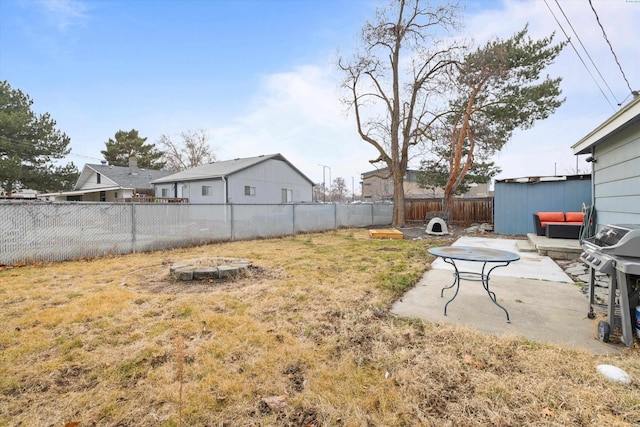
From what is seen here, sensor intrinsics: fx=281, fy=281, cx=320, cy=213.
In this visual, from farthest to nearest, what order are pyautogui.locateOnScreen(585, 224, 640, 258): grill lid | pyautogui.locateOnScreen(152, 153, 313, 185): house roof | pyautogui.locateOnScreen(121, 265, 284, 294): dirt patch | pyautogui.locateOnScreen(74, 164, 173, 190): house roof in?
pyautogui.locateOnScreen(74, 164, 173, 190): house roof, pyautogui.locateOnScreen(152, 153, 313, 185): house roof, pyautogui.locateOnScreen(121, 265, 284, 294): dirt patch, pyautogui.locateOnScreen(585, 224, 640, 258): grill lid

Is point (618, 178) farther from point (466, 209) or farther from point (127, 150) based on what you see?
point (127, 150)

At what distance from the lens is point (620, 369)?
6.47 ft

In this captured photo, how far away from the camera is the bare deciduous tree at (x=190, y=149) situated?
32156 mm

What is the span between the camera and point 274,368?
2.11m

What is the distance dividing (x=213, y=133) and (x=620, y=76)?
32799 mm

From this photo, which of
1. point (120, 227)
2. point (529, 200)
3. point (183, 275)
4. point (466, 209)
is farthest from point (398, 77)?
point (183, 275)

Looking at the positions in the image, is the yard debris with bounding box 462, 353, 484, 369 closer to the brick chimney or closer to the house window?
the house window

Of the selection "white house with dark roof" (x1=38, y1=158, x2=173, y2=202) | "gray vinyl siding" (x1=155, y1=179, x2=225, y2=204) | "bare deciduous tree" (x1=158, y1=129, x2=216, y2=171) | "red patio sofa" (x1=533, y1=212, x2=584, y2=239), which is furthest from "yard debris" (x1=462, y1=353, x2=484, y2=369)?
"bare deciduous tree" (x1=158, y1=129, x2=216, y2=171)

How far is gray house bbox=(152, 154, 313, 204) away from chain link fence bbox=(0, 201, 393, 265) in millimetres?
6972

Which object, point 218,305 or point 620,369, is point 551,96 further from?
point 218,305

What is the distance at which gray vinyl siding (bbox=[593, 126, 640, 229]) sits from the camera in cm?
386

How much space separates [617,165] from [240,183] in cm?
1605

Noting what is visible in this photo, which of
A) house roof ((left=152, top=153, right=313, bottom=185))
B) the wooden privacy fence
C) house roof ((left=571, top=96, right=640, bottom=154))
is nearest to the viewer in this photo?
house roof ((left=571, top=96, right=640, bottom=154))

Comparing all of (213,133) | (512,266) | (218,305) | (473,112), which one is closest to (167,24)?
(218,305)
